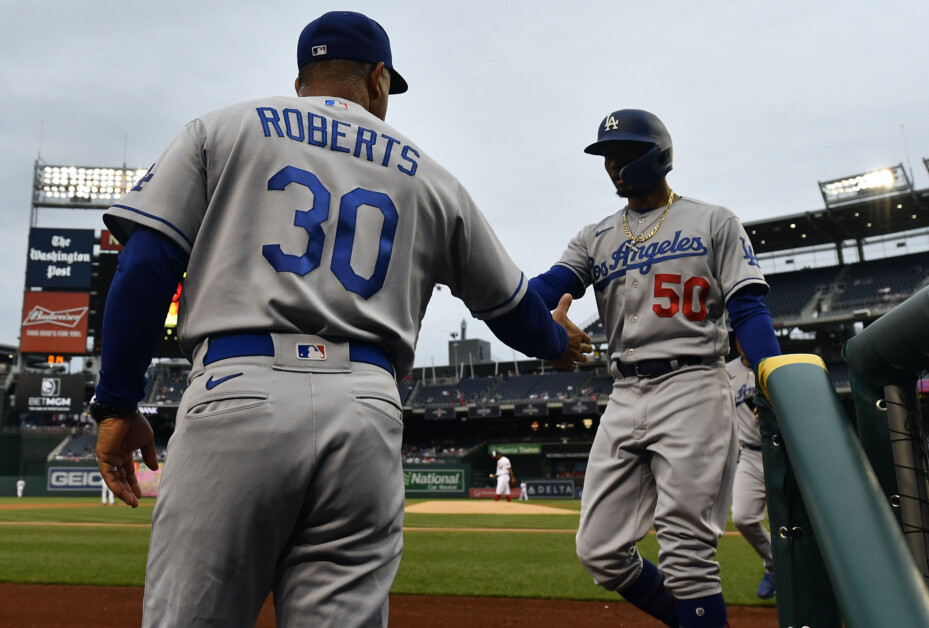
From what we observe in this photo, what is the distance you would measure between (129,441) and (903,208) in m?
34.8

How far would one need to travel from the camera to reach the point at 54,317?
3191cm

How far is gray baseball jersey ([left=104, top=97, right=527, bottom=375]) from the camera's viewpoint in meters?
1.43

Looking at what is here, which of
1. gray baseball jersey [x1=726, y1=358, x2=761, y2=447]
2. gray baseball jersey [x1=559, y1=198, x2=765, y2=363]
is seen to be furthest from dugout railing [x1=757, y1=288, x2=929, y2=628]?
gray baseball jersey [x1=726, y1=358, x2=761, y2=447]

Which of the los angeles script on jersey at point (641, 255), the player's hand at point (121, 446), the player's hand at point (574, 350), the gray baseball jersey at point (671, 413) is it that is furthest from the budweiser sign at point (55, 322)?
the player's hand at point (121, 446)

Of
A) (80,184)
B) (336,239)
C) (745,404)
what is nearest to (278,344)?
(336,239)

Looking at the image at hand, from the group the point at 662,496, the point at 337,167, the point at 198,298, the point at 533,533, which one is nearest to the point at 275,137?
the point at 337,167

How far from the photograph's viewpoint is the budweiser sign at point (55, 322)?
1248 inches

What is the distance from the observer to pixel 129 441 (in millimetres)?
1529

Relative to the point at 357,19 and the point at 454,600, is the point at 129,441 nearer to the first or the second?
the point at 357,19

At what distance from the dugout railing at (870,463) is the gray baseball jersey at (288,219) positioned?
2.55 ft

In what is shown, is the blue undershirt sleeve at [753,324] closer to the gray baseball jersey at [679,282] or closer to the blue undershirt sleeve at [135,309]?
the gray baseball jersey at [679,282]

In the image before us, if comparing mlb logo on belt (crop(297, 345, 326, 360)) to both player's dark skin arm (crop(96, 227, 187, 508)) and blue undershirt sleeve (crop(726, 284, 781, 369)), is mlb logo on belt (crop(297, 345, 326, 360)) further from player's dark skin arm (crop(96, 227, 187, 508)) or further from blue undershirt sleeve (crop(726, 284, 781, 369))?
blue undershirt sleeve (crop(726, 284, 781, 369))

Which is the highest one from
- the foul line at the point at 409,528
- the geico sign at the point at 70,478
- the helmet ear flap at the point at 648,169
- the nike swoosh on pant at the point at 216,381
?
the helmet ear flap at the point at 648,169

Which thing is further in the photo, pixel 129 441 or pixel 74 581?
pixel 74 581
